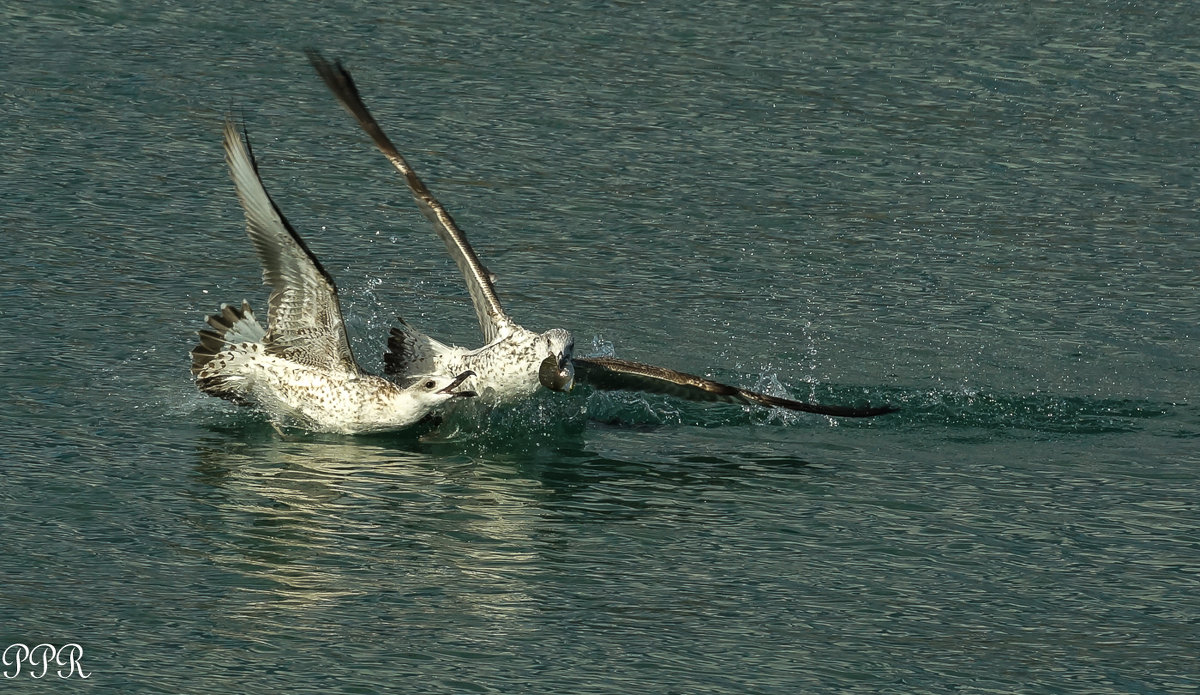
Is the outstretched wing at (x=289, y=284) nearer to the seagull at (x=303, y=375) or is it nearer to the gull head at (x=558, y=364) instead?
the seagull at (x=303, y=375)

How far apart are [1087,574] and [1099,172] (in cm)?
629

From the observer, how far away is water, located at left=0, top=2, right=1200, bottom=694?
723cm

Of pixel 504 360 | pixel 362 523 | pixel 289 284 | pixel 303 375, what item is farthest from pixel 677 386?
pixel 362 523

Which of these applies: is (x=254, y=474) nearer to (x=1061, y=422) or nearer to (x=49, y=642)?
(x=49, y=642)

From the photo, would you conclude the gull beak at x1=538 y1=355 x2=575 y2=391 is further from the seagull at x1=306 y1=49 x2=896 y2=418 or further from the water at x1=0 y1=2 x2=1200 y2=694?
the water at x1=0 y1=2 x2=1200 y2=694

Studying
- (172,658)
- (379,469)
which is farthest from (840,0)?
(172,658)

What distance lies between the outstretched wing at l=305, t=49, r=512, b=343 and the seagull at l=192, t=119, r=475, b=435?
538 millimetres

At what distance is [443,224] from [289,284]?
3.82 feet

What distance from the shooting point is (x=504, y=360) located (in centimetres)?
982

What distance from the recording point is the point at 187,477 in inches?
342

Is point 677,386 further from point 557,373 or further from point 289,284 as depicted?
point 289,284

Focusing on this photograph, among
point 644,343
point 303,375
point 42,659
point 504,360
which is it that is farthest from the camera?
point 644,343

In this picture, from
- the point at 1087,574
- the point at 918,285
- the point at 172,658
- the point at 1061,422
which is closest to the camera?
the point at 172,658

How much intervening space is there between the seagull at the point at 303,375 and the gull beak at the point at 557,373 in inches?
14.8
